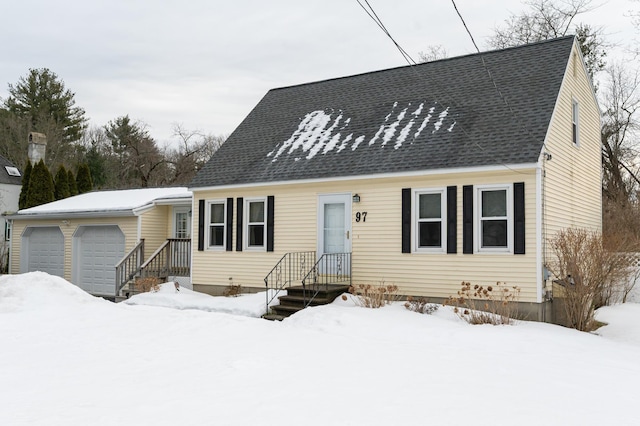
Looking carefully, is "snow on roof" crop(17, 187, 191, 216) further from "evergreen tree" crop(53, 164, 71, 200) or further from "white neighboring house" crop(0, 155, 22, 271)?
"white neighboring house" crop(0, 155, 22, 271)

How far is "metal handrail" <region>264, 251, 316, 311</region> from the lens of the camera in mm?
14281

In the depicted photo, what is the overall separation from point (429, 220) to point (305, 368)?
586cm

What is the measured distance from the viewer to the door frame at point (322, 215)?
45.1ft

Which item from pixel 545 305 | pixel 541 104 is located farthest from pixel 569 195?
pixel 545 305

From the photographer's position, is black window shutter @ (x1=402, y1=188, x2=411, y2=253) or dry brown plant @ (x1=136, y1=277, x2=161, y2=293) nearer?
black window shutter @ (x1=402, y1=188, x2=411, y2=253)

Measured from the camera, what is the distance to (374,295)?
12227 mm

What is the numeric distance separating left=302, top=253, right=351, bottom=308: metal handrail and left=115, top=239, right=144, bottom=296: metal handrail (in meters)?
6.47

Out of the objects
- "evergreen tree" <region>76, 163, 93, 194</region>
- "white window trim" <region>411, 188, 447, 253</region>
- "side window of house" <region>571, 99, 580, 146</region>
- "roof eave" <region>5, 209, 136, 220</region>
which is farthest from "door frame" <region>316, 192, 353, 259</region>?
"evergreen tree" <region>76, 163, 93, 194</region>

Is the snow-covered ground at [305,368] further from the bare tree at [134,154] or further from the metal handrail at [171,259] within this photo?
the bare tree at [134,154]

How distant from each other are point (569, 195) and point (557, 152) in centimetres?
133

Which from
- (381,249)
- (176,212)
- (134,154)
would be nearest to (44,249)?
(176,212)

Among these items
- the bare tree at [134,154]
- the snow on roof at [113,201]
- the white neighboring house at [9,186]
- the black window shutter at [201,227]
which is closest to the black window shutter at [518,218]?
the black window shutter at [201,227]

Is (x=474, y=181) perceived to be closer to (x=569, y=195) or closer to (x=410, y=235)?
(x=410, y=235)

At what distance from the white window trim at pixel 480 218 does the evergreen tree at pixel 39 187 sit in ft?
70.4
